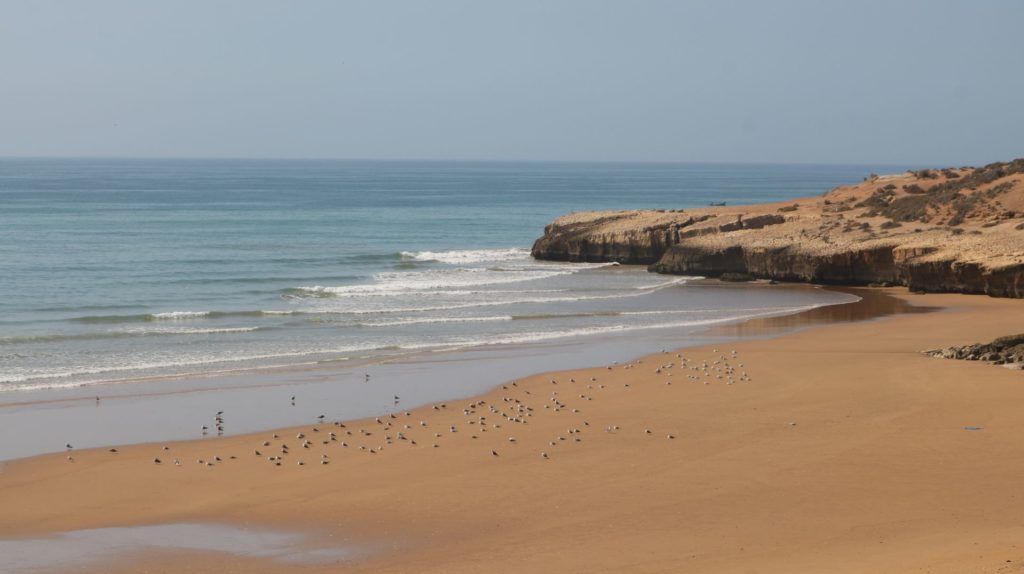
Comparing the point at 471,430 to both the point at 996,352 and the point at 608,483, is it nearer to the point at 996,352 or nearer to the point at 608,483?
the point at 608,483

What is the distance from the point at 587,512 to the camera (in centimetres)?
1450

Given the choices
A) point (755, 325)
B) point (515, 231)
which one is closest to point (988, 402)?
point (755, 325)

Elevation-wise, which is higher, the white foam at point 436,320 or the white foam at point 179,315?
the white foam at point 179,315

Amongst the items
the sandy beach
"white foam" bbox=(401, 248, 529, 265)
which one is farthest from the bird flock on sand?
"white foam" bbox=(401, 248, 529, 265)

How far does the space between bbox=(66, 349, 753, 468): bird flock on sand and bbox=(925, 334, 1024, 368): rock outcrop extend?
471 cm

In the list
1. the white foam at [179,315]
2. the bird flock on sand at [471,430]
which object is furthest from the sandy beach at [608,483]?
the white foam at [179,315]

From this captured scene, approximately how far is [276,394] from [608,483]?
29.5 feet

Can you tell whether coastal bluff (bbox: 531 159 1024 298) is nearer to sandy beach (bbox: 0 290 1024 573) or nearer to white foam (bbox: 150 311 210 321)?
sandy beach (bbox: 0 290 1024 573)

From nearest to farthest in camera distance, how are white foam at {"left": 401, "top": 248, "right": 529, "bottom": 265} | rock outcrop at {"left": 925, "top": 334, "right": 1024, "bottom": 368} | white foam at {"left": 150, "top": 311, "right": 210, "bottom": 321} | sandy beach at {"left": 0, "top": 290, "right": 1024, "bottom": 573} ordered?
sandy beach at {"left": 0, "top": 290, "right": 1024, "bottom": 573} < rock outcrop at {"left": 925, "top": 334, "right": 1024, "bottom": 368} < white foam at {"left": 150, "top": 311, "right": 210, "bottom": 321} < white foam at {"left": 401, "top": 248, "right": 529, "bottom": 265}

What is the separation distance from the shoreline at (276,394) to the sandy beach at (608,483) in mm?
979

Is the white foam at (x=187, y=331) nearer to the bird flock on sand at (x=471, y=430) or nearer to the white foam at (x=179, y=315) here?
the white foam at (x=179, y=315)

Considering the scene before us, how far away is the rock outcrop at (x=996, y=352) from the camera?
23031mm

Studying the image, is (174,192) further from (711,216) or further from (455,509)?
(455,509)

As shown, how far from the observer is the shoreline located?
19.5 metres
